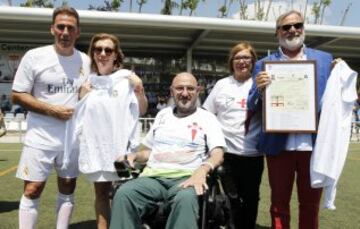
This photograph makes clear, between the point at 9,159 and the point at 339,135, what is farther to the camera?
the point at 9,159

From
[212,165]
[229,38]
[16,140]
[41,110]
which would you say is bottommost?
[16,140]

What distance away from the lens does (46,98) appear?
12.5 ft

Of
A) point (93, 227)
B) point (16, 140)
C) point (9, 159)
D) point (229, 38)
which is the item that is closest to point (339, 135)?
point (93, 227)

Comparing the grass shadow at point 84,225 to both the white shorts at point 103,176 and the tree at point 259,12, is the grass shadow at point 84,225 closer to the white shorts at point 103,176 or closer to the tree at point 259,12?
the white shorts at point 103,176

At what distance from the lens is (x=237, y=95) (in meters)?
4.25

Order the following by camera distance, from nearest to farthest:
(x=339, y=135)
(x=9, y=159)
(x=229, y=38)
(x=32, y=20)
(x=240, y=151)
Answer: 1. (x=339, y=135)
2. (x=240, y=151)
3. (x=9, y=159)
4. (x=32, y=20)
5. (x=229, y=38)

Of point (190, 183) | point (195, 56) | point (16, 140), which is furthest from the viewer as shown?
point (195, 56)

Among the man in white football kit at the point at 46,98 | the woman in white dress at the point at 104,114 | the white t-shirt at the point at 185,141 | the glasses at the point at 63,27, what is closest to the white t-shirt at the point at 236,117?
the white t-shirt at the point at 185,141

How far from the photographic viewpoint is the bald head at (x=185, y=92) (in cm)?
388

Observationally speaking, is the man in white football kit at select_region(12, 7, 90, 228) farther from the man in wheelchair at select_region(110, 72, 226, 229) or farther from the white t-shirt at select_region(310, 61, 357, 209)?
the white t-shirt at select_region(310, 61, 357, 209)

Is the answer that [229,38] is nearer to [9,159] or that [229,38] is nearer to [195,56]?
[195,56]

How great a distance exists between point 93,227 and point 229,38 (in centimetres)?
1807

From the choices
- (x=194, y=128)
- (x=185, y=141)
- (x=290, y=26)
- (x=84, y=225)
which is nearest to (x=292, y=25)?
(x=290, y=26)

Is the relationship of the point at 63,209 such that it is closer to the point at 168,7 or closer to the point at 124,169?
the point at 124,169
